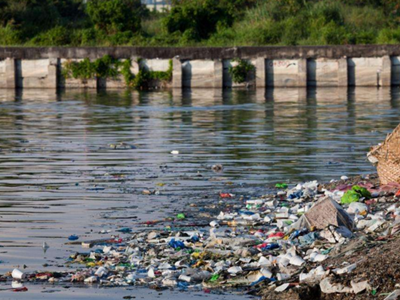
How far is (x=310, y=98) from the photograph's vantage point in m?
30.7

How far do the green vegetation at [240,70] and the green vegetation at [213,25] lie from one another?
8.41 feet

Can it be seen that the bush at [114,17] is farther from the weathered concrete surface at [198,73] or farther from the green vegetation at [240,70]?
the green vegetation at [240,70]

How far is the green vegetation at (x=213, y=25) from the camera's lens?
128 ft

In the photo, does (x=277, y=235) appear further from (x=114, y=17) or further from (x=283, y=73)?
(x=114, y=17)

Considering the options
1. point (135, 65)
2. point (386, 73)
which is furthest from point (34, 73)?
point (386, 73)

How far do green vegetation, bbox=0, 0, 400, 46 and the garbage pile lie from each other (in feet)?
92.3

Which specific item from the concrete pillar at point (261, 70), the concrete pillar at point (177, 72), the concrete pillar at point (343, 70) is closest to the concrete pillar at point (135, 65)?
the concrete pillar at point (177, 72)

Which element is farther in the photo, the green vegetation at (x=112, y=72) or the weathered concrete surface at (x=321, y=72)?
the green vegetation at (x=112, y=72)

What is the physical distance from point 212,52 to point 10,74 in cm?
802

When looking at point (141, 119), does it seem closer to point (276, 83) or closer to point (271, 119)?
point (271, 119)

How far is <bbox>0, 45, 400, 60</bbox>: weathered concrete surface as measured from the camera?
116ft

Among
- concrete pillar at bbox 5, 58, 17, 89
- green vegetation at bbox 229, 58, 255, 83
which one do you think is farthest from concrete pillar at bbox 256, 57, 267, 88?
concrete pillar at bbox 5, 58, 17, 89

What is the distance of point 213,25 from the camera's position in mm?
42000

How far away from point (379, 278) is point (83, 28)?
3715cm
